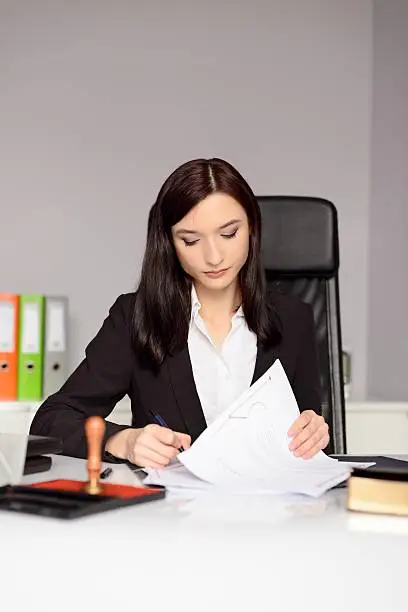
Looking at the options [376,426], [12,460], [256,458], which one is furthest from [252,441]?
[376,426]

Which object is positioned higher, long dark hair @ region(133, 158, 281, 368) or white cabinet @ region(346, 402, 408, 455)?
long dark hair @ region(133, 158, 281, 368)

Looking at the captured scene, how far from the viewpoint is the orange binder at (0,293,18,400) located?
3299 millimetres

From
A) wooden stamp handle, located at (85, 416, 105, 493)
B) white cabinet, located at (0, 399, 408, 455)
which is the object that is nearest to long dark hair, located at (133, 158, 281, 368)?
wooden stamp handle, located at (85, 416, 105, 493)

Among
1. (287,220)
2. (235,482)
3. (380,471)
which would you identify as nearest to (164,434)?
(235,482)

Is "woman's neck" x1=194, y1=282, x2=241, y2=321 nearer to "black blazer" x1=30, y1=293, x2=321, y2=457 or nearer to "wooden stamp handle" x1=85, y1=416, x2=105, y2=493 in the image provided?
"black blazer" x1=30, y1=293, x2=321, y2=457

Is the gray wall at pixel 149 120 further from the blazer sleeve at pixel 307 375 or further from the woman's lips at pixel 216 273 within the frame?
the woman's lips at pixel 216 273

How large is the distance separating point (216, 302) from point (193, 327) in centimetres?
8

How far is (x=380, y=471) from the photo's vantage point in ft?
3.86

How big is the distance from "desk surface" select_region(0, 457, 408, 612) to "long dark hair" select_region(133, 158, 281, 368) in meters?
1.00

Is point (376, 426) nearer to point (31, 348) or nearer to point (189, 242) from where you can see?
point (31, 348)

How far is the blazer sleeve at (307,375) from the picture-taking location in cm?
223

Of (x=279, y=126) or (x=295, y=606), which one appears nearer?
(x=295, y=606)

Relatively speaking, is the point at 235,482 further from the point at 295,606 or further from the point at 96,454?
the point at 295,606

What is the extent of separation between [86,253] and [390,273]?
1.17m
